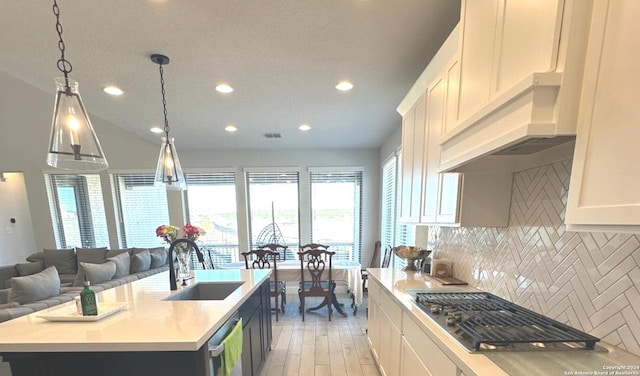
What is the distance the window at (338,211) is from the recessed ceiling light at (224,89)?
2444 millimetres

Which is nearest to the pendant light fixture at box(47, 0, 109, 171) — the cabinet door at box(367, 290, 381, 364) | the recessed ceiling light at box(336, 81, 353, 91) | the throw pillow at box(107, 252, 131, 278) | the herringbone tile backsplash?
the recessed ceiling light at box(336, 81, 353, 91)

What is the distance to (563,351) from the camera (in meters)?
0.93

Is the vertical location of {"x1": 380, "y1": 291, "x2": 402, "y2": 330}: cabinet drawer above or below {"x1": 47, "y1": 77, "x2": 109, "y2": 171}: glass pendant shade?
below

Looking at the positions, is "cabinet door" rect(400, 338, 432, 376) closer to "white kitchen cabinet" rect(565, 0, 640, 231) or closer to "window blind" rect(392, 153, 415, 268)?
"white kitchen cabinet" rect(565, 0, 640, 231)

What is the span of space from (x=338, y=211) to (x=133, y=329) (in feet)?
13.4

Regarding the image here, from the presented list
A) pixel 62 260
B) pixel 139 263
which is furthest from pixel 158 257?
pixel 62 260

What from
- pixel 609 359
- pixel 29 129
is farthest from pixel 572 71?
pixel 29 129

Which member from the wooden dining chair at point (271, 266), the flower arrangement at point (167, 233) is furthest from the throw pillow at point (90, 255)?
the flower arrangement at point (167, 233)

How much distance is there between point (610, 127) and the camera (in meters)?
0.68

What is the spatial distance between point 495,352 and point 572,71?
991 millimetres

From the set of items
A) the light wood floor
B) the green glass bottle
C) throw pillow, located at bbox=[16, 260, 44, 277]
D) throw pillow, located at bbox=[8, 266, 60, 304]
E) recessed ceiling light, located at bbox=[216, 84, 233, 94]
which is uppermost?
recessed ceiling light, located at bbox=[216, 84, 233, 94]

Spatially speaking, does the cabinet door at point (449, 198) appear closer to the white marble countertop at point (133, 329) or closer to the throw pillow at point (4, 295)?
the white marble countertop at point (133, 329)

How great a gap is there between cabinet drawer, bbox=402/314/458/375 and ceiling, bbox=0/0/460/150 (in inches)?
79.2

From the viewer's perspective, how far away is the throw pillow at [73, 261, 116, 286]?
3283 mm
